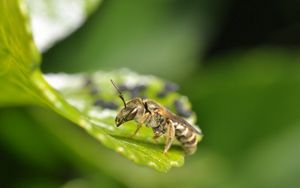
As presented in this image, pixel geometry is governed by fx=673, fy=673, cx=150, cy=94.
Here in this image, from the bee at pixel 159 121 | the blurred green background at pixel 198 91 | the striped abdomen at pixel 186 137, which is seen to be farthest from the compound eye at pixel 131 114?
the blurred green background at pixel 198 91

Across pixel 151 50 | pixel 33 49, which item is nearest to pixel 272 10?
pixel 151 50

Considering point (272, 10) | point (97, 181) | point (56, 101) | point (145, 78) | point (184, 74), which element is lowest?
point (56, 101)

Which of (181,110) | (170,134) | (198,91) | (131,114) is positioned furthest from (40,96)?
(198,91)

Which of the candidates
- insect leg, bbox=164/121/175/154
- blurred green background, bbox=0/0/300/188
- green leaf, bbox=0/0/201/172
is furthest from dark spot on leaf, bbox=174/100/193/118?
blurred green background, bbox=0/0/300/188

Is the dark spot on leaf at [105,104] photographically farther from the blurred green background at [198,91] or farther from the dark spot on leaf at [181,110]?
the blurred green background at [198,91]

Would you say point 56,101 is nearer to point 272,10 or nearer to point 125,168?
point 125,168

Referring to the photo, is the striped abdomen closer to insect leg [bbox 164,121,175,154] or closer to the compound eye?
insect leg [bbox 164,121,175,154]
